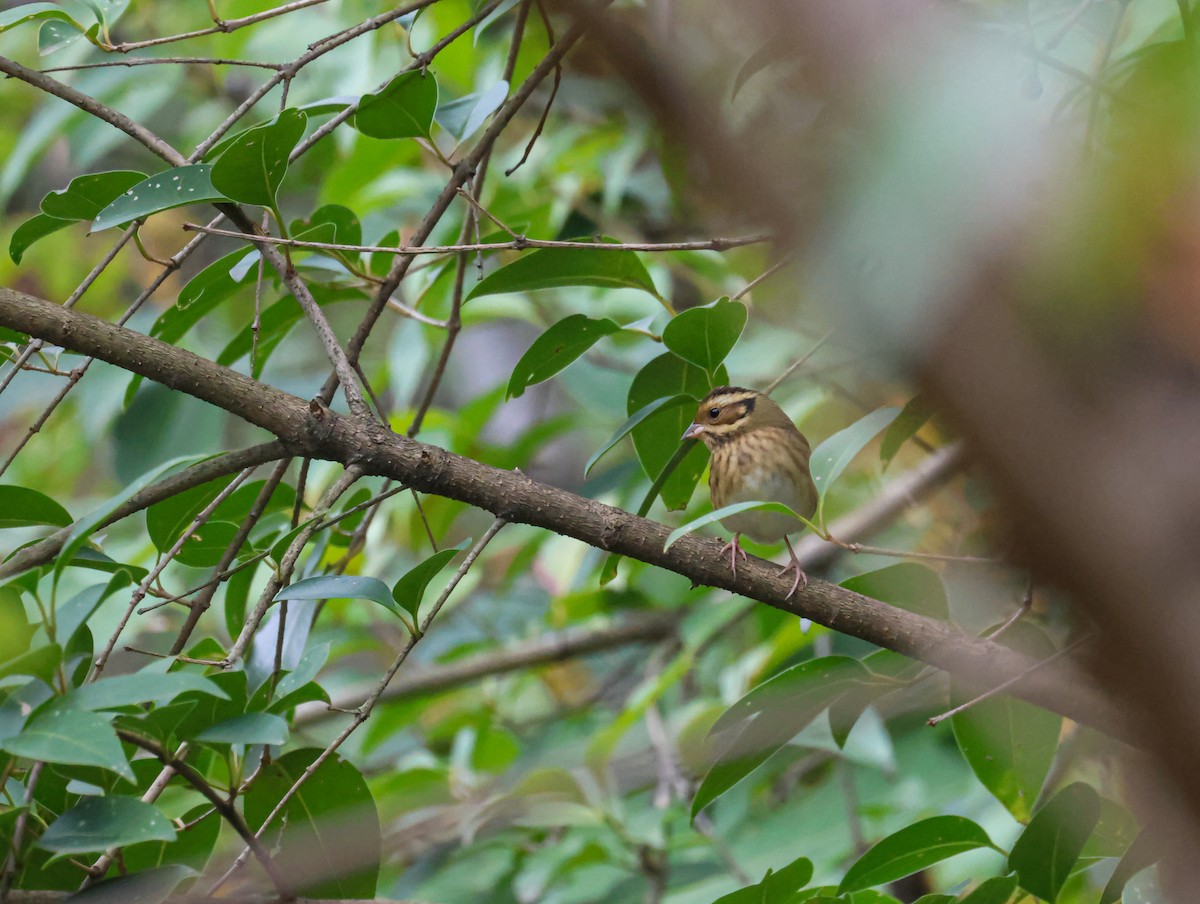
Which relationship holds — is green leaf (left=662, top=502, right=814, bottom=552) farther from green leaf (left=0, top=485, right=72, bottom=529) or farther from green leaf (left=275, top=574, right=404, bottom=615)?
green leaf (left=0, top=485, right=72, bottom=529)

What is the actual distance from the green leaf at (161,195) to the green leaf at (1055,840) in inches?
57.3

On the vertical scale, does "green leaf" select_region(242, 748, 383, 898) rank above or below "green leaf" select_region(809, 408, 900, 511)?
below

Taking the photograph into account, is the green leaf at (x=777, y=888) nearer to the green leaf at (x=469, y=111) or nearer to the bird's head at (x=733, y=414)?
the bird's head at (x=733, y=414)

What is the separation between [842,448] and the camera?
199cm

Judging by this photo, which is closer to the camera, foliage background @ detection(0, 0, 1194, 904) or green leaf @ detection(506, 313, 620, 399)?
foliage background @ detection(0, 0, 1194, 904)

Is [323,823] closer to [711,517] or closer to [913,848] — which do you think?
[711,517]

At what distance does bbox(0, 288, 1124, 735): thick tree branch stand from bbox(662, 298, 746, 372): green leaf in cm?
37

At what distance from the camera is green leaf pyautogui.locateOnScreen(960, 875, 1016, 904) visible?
1.65 metres

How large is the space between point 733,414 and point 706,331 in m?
1.04

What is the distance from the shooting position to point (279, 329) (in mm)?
2379

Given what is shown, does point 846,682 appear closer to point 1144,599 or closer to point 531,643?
point 1144,599

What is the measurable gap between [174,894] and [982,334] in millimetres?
1448

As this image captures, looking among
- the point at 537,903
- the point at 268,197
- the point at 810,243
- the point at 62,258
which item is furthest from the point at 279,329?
the point at 62,258

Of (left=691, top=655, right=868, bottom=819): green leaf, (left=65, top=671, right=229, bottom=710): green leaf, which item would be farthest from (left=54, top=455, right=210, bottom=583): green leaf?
(left=691, top=655, right=868, bottom=819): green leaf
